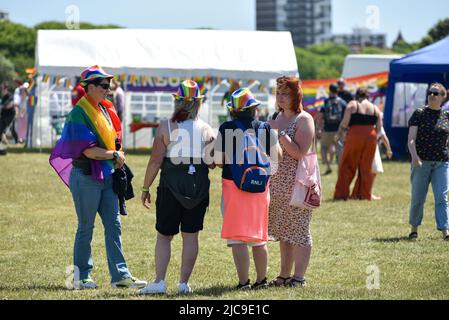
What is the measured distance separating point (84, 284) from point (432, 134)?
4.84 meters

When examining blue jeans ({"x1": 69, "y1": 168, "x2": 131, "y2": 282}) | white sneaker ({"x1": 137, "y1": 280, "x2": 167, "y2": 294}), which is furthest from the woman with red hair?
blue jeans ({"x1": 69, "y1": 168, "x2": 131, "y2": 282})

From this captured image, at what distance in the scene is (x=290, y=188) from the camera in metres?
8.84

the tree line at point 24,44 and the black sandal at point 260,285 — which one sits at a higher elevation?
the tree line at point 24,44

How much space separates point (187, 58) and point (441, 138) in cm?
1459

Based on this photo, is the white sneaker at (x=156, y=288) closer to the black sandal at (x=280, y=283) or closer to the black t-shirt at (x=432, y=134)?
the black sandal at (x=280, y=283)

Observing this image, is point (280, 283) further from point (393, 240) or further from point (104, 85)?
point (393, 240)

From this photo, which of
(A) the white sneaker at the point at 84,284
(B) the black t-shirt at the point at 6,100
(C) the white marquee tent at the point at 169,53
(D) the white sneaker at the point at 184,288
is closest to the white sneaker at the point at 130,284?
(A) the white sneaker at the point at 84,284

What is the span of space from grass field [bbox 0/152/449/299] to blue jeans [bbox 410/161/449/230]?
1.11 feet

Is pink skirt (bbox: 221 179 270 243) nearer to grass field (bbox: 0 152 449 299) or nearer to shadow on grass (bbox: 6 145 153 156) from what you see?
grass field (bbox: 0 152 449 299)

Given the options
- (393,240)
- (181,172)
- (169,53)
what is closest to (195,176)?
(181,172)

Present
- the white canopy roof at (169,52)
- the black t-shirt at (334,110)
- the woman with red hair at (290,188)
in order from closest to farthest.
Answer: the woman with red hair at (290,188), the black t-shirt at (334,110), the white canopy roof at (169,52)

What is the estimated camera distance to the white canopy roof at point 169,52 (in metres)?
25.2

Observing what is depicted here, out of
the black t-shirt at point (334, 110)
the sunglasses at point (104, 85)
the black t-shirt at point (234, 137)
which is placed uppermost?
the sunglasses at point (104, 85)

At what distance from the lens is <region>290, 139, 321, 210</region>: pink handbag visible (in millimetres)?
8719
